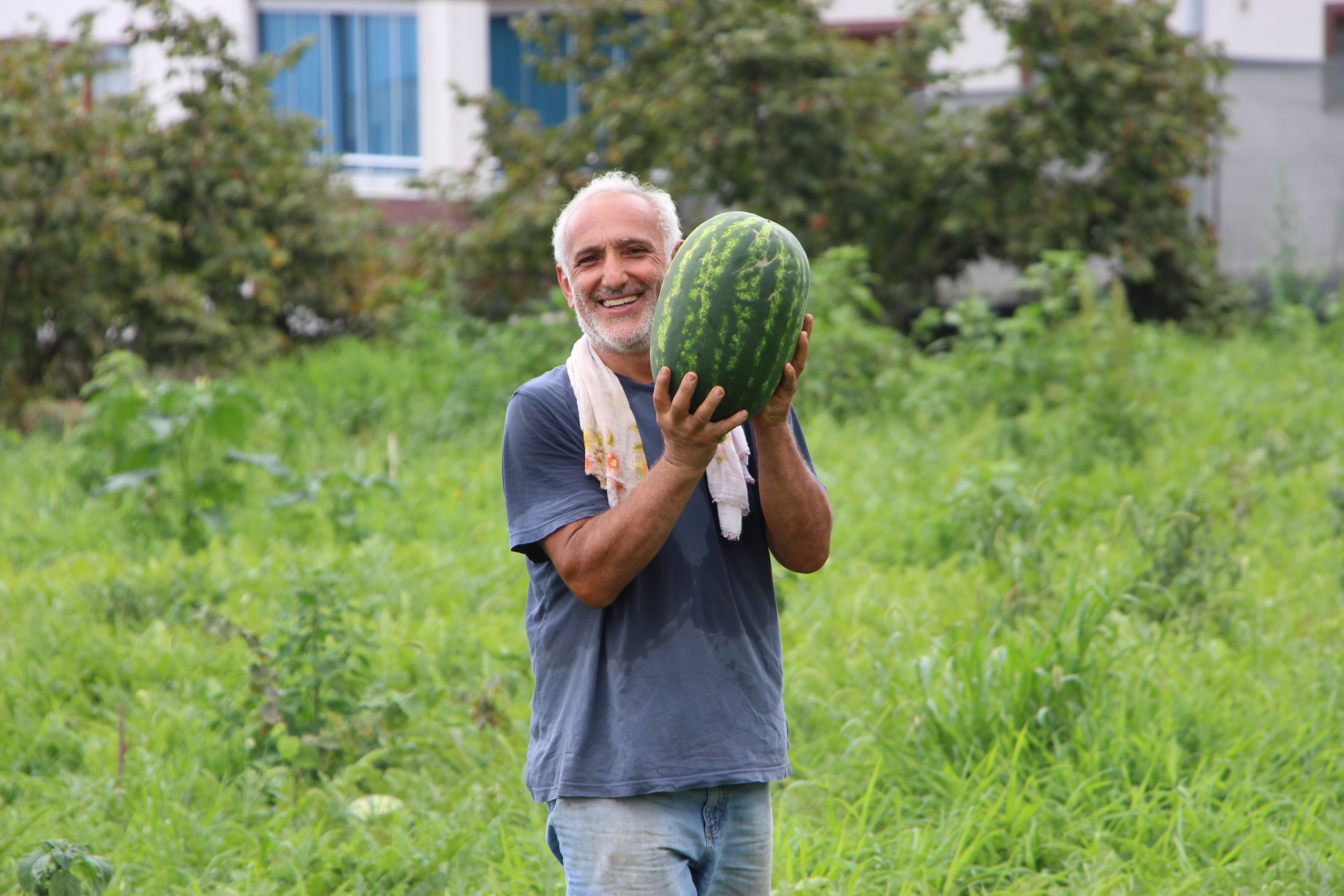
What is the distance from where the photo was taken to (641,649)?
6.97 feet

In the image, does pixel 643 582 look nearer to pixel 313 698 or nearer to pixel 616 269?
pixel 616 269

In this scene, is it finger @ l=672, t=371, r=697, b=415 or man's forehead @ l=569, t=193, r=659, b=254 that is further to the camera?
man's forehead @ l=569, t=193, r=659, b=254

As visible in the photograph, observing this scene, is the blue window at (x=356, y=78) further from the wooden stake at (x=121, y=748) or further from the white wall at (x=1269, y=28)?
the wooden stake at (x=121, y=748)

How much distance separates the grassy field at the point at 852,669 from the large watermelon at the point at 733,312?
1659mm

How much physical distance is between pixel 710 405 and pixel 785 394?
0.22 metres

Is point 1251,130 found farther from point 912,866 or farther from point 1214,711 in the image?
point 912,866

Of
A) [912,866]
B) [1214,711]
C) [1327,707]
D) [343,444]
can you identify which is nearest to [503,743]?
[912,866]

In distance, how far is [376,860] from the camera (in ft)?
10.7

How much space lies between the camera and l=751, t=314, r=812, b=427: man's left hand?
2.06 meters

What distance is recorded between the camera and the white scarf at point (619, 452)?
7.03 feet

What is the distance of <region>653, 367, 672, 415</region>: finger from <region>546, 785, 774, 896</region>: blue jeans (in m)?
0.67

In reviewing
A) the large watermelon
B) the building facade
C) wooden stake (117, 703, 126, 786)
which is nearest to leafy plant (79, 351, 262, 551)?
wooden stake (117, 703, 126, 786)

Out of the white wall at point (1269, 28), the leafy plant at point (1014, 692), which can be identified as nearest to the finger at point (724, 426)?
the leafy plant at point (1014, 692)

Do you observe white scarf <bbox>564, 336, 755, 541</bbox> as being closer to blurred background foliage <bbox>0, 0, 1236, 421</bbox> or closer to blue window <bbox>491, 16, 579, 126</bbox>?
blurred background foliage <bbox>0, 0, 1236, 421</bbox>
